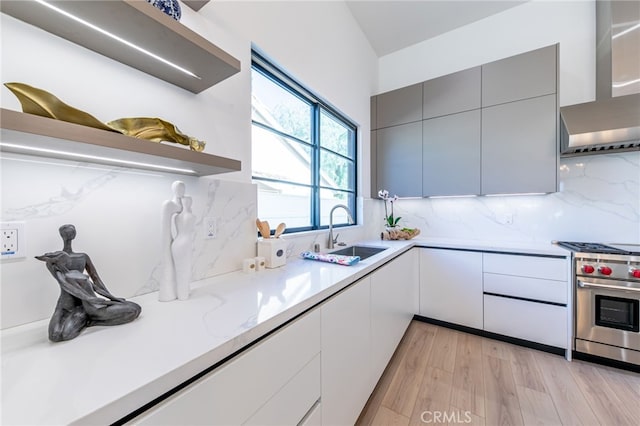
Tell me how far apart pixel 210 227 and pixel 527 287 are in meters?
2.54

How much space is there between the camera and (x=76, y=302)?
66cm

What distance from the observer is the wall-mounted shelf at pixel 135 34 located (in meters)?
0.67

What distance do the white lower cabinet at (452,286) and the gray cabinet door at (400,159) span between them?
764 millimetres

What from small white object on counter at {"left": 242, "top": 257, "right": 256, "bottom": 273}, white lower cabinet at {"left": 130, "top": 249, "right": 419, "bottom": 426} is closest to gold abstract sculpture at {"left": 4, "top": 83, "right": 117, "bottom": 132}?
white lower cabinet at {"left": 130, "top": 249, "right": 419, "bottom": 426}

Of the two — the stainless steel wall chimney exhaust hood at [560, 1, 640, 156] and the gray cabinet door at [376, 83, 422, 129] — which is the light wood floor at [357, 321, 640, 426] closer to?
the stainless steel wall chimney exhaust hood at [560, 1, 640, 156]

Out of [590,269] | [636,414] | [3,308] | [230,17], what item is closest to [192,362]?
[3,308]

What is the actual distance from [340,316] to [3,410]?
37.7 inches

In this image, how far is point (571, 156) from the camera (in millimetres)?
2223

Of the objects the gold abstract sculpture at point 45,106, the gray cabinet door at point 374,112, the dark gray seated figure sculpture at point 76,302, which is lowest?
the dark gray seated figure sculpture at point 76,302

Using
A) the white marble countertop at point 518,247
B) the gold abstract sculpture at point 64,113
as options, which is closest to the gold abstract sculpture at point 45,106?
the gold abstract sculpture at point 64,113

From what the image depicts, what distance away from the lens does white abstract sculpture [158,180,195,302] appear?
889 mm

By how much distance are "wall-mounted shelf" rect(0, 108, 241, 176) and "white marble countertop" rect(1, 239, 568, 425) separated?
50 cm

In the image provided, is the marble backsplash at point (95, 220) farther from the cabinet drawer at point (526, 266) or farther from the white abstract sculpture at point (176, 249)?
the cabinet drawer at point (526, 266)

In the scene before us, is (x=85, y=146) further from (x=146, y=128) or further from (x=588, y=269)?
(x=588, y=269)
